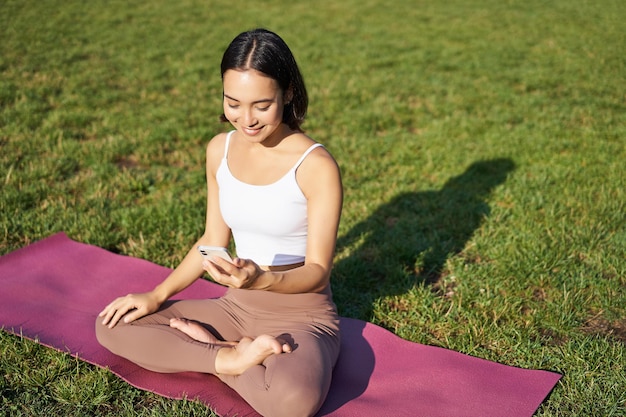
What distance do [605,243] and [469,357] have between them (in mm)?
1841

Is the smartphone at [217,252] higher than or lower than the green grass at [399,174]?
higher

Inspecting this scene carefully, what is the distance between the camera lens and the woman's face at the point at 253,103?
2869mm

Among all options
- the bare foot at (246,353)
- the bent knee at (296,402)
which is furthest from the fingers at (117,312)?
the bent knee at (296,402)

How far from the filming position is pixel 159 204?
523 cm

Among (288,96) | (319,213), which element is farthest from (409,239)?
(288,96)

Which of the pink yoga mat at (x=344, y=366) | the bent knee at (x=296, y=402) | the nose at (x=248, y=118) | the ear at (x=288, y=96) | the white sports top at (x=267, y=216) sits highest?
the ear at (x=288, y=96)

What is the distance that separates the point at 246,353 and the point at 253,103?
3.73 feet

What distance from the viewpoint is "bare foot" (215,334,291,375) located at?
2857 mm

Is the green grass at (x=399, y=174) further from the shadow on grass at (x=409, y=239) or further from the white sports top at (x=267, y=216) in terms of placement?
the white sports top at (x=267, y=216)

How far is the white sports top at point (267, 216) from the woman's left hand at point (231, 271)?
1.77ft

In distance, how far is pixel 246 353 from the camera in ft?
9.59

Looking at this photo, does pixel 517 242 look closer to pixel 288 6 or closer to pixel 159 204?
pixel 159 204

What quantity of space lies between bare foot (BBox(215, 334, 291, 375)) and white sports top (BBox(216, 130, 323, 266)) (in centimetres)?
46

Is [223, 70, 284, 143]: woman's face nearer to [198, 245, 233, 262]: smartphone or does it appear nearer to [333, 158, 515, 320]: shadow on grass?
[198, 245, 233, 262]: smartphone
